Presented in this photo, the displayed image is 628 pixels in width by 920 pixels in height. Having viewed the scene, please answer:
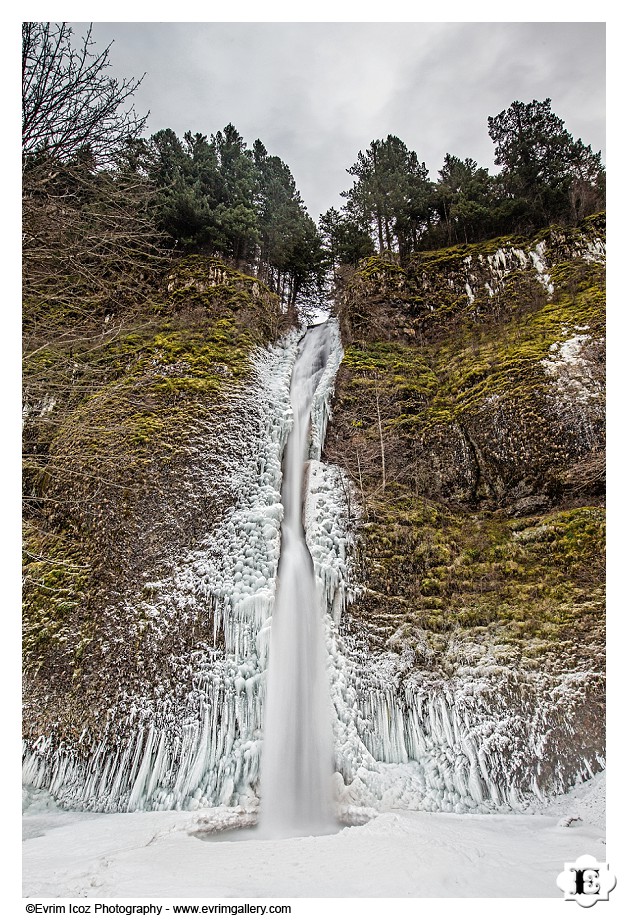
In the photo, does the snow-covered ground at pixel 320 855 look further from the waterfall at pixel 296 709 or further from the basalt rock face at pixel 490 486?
the basalt rock face at pixel 490 486

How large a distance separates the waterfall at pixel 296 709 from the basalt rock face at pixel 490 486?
1.49 feet

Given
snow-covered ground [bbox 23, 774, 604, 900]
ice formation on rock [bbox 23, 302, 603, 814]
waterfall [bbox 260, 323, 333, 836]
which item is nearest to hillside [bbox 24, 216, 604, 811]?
ice formation on rock [bbox 23, 302, 603, 814]

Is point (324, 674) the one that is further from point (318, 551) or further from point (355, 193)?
point (355, 193)

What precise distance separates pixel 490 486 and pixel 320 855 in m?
4.04

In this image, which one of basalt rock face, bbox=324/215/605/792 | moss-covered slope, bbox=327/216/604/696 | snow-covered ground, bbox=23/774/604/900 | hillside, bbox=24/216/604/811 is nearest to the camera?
snow-covered ground, bbox=23/774/604/900

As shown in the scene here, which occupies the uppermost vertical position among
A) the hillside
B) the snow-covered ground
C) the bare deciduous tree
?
the bare deciduous tree

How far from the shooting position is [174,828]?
3404 mm

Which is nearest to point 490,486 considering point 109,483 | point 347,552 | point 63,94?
point 347,552

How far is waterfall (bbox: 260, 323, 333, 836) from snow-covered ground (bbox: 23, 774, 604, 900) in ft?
1.15

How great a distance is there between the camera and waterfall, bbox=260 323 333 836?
3.69 meters

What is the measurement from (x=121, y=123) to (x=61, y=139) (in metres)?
0.42

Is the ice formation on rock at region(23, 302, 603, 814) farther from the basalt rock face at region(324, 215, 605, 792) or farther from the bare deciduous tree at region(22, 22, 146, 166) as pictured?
the bare deciduous tree at region(22, 22, 146, 166)

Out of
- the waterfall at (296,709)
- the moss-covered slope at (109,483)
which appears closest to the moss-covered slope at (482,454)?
the waterfall at (296,709)
